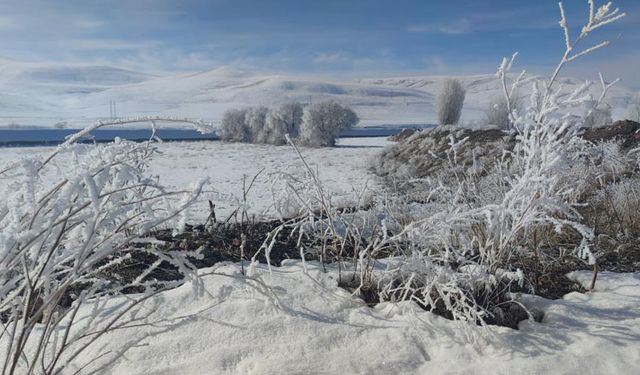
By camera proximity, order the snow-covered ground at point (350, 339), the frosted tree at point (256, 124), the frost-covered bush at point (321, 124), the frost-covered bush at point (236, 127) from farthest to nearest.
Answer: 1. the frost-covered bush at point (236, 127)
2. the frosted tree at point (256, 124)
3. the frost-covered bush at point (321, 124)
4. the snow-covered ground at point (350, 339)

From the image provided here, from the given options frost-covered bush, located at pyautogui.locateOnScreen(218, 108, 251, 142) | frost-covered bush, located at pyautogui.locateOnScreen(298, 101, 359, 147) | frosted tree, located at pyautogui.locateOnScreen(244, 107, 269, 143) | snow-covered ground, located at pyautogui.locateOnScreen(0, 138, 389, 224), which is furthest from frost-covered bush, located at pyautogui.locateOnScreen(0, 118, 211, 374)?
frost-covered bush, located at pyautogui.locateOnScreen(218, 108, 251, 142)

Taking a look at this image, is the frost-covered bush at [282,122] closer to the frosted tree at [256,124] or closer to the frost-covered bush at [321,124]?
the frosted tree at [256,124]

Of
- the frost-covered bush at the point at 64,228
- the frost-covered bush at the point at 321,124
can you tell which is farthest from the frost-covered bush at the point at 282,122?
the frost-covered bush at the point at 64,228

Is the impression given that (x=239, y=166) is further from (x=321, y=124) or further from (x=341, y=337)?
(x=341, y=337)

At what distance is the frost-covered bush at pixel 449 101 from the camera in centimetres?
3925

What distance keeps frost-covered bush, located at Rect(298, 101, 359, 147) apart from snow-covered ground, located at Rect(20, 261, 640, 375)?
26.4 metres

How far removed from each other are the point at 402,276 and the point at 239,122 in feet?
99.7

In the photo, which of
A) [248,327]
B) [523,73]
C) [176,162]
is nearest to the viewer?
[248,327]

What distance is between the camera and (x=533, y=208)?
250 centimetres

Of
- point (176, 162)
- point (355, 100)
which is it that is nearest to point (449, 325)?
point (176, 162)

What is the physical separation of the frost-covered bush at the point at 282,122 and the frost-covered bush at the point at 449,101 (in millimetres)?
A: 12057

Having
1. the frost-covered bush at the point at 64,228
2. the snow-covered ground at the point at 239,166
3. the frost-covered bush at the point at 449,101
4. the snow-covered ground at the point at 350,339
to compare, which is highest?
the frost-covered bush at the point at 449,101

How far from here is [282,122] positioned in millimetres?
31297

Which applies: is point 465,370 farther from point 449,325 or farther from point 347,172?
point 347,172
